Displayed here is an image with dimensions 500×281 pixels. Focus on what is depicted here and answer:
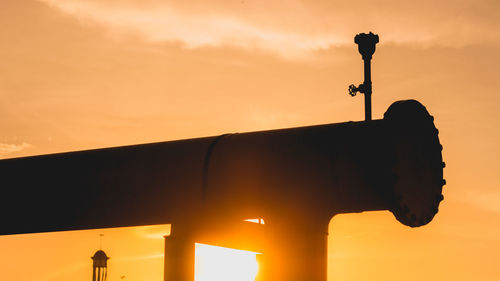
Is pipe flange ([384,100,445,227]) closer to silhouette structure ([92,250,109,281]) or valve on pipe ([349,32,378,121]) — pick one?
valve on pipe ([349,32,378,121])

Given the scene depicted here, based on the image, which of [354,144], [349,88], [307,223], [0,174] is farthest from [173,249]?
[349,88]

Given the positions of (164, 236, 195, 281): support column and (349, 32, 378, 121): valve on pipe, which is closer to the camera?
(164, 236, 195, 281): support column

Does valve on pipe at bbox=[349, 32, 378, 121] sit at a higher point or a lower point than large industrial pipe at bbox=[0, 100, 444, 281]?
higher

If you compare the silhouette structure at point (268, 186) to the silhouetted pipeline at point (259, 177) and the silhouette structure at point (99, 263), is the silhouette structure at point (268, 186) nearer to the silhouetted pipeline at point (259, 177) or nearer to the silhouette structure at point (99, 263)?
the silhouetted pipeline at point (259, 177)

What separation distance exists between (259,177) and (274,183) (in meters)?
0.14

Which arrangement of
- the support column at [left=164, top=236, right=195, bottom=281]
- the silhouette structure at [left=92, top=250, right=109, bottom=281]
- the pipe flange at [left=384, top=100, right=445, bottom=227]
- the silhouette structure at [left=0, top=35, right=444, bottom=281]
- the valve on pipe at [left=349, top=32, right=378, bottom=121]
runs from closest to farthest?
1. the support column at [left=164, top=236, right=195, bottom=281]
2. the silhouette structure at [left=0, top=35, right=444, bottom=281]
3. the pipe flange at [left=384, top=100, right=445, bottom=227]
4. the valve on pipe at [left=349, top=32, right=378, bottom=121]
5. the silhouette structure at [left=92, top=250, right=109, bottom=281]

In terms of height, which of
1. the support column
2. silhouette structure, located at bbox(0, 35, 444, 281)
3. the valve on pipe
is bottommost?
the support column

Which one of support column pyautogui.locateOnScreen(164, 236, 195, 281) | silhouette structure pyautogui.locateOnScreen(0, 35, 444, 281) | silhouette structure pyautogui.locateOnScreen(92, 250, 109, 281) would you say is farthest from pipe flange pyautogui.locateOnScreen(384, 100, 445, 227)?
silhouette structure pyautogui.locateOnScreen(92, 250, 109, 281)

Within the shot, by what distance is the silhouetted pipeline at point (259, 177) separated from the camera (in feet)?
20.1

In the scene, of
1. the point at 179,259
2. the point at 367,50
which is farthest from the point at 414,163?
the point at 179,259

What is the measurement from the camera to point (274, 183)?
6352 mm

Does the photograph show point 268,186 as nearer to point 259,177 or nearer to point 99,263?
point 259,177

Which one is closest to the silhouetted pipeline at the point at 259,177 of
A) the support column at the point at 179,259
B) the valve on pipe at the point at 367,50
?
the support column at the point at 179,259

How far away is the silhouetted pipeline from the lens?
612 cm
